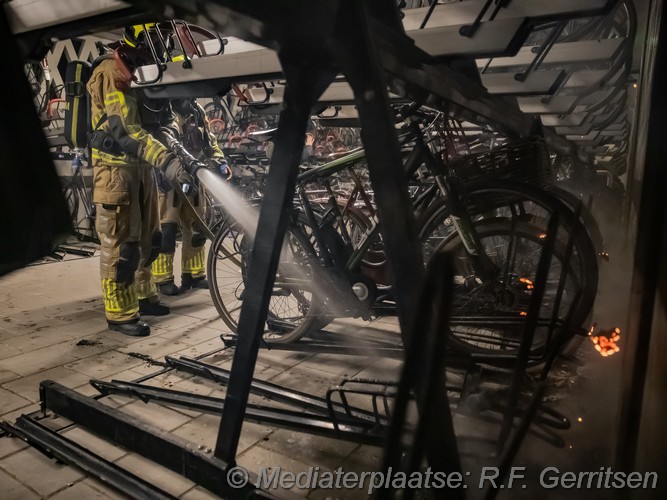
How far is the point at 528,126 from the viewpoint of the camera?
315 cm

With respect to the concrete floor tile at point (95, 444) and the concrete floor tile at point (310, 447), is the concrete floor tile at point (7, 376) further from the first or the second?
the concrete floor tile at point (310, 447)

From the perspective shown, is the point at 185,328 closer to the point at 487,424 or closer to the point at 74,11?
the point at 487,424

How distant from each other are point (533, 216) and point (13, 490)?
2.83 meters

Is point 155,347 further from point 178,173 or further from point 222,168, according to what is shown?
point 222,168

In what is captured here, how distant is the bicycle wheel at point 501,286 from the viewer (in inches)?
104

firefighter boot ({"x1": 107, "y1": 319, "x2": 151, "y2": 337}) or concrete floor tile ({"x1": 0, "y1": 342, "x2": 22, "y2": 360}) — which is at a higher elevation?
firefighter boot ({"x1": 107, "y1": 319, "x2": 151, "y2": 337})

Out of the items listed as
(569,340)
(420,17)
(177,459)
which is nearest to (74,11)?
(420,17)

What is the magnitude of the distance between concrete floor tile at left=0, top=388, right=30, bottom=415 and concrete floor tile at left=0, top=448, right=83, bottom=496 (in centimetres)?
50

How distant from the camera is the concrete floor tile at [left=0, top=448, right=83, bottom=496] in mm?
1812

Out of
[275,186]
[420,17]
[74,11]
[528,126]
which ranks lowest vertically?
[275,186]

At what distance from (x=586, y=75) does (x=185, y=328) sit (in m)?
3.56

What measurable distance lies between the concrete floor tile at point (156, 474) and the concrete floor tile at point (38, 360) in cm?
131

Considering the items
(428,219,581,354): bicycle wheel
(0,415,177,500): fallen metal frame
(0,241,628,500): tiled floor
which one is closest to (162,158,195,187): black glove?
(0,241,628,500): tiled floor

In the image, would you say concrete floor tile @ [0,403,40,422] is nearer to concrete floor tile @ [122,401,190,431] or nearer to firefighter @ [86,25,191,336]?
concrete floor tile @ [122,401,190,431]
